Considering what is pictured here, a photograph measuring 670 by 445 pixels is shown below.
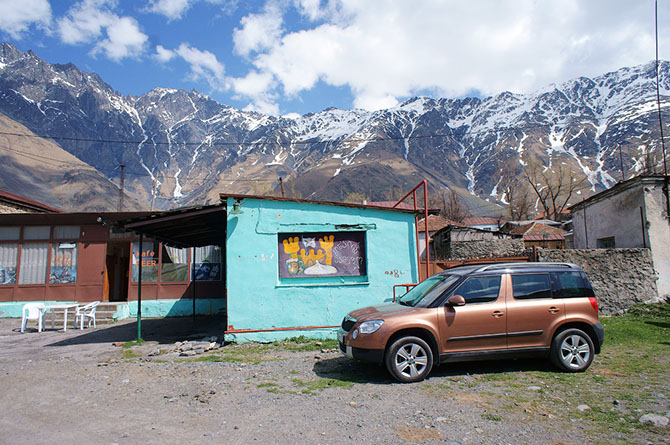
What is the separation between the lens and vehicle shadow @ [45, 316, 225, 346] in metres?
10.2

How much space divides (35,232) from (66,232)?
1142 mm

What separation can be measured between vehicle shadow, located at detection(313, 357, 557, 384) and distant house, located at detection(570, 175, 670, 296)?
8.97 meters

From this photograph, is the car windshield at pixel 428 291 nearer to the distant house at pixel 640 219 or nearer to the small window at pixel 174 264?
the distant house at pixel 640 219

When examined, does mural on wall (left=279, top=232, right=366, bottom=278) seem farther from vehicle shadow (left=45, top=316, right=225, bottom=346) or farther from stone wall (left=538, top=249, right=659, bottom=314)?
stone wall (left=538, top=249, right=659, bottom=314)

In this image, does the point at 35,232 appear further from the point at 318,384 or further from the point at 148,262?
the point at 318,384

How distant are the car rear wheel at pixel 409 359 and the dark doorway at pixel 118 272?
16.0m

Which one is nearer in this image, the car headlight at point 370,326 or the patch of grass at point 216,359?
the car headlight at point 370,326

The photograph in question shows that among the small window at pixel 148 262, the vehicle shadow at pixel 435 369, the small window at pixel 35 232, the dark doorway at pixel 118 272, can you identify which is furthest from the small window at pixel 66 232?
the vehicle shadow at pixel 435 369

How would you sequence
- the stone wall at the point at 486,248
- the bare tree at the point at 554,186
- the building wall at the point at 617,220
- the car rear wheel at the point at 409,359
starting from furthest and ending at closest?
1. the bare tree at the point at 554,186
2. the stone wall at the point at 486,248
3. the building wall at the point at 617,220
4. the car rear wheel at the point at 409,359

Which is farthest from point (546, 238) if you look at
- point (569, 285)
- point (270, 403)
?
point (270, 403)

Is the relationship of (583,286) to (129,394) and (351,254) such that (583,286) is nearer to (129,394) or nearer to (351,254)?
(351,254)

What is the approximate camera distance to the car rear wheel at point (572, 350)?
597 cm

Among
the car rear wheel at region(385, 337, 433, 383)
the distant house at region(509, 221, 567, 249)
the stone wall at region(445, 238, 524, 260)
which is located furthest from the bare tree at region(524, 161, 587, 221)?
the car rear wheel at region(385, 337, 433, 383)

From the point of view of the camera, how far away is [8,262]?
49.6ft
